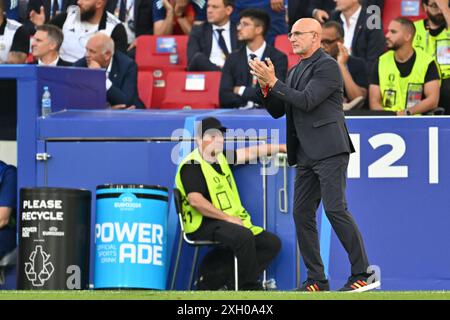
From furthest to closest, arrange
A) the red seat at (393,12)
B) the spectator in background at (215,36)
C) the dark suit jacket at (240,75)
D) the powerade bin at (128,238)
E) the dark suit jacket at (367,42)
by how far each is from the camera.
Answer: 1. the red seat at (393,12)
2. the spectator in background at (215,36)
3. the dark suit jacket at (367,42)
4. the dark suit jacket at (240,75)
5. the powerade bin at (128,238)

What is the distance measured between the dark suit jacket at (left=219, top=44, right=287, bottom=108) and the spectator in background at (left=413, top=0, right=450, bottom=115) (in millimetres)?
1567

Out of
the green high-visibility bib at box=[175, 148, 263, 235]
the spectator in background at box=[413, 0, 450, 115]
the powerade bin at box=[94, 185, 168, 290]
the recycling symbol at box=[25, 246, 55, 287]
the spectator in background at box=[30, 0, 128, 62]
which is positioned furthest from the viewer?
the spectator in background at box=[30, 0, 128, 62]

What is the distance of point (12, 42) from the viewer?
619 inches

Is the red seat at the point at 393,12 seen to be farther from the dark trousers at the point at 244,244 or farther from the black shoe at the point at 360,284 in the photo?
the black shoe at the point at 360,284

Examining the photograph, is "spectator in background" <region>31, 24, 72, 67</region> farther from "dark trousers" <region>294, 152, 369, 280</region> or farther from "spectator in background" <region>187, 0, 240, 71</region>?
→ "dark trousers" <region>294, 152, 369, 280</region>

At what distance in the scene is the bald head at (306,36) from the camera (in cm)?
1021

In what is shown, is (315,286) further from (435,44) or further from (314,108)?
(435,44)

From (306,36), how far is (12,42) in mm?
6407

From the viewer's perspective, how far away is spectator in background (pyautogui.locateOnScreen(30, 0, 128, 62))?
15.5 meters

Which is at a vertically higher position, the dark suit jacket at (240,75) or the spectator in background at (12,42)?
the spectator in background at (12,42)

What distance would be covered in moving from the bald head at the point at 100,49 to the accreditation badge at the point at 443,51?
145 inches

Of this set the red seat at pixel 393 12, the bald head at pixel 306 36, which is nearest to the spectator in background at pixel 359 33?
the red seat at pixel 393 12

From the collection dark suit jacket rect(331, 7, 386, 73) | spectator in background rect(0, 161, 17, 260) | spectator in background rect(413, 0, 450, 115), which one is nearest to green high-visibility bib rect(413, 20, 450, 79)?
spectator in background rect(413, 0, 450, 115)

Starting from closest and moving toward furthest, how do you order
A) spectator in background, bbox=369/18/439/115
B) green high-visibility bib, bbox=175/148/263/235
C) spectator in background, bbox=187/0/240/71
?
green high-visibility bib, bbox=175/148/263/235, spectator in background, bbox=369/18/439/115, spectator in background, bbox=187/0/240/71
